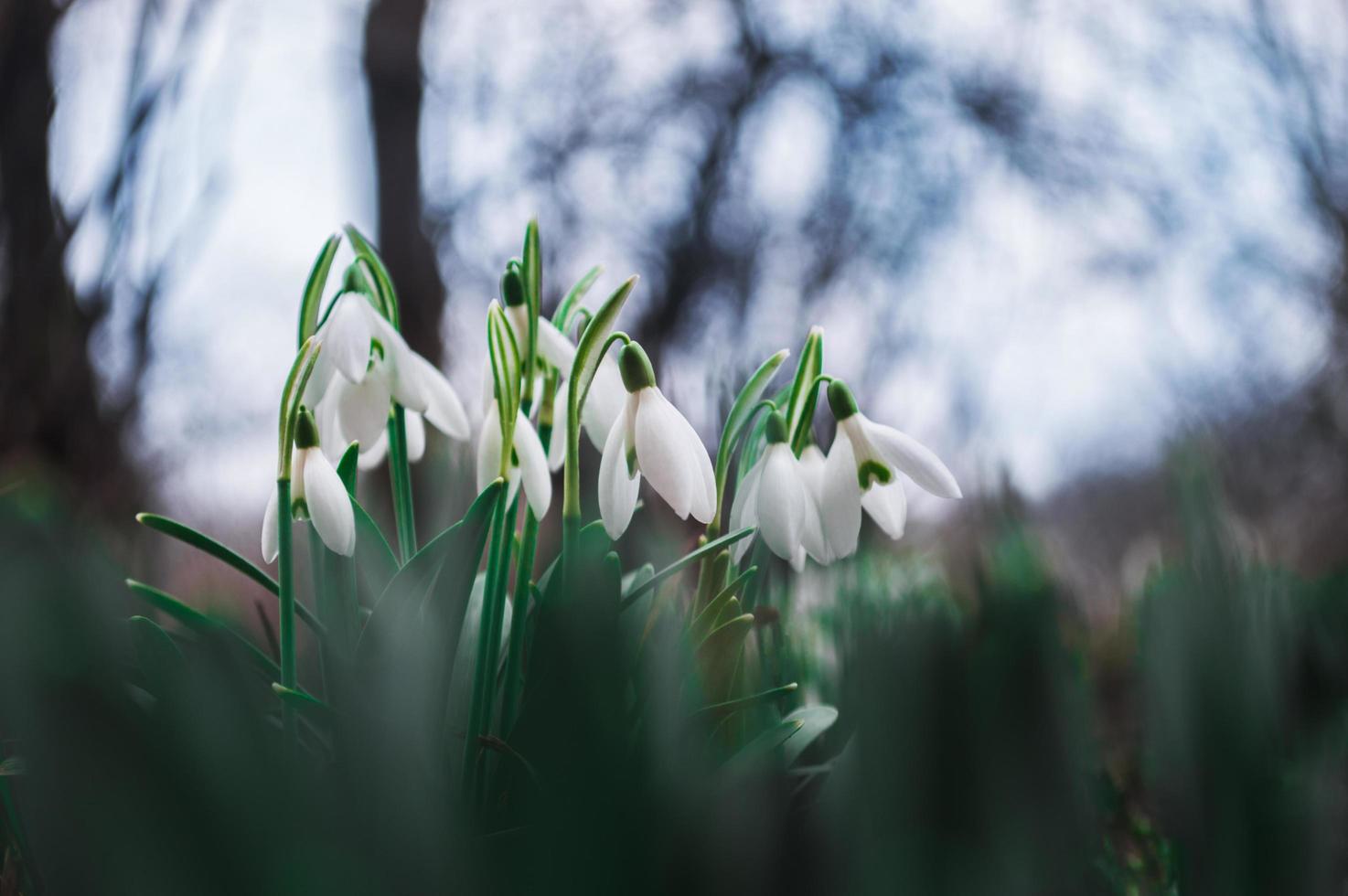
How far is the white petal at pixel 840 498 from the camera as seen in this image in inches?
29.4

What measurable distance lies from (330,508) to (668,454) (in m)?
0.23

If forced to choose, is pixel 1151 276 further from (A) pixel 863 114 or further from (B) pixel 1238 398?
(A) pixel 863 114

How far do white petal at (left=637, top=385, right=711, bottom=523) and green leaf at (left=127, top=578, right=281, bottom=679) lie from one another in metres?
0.28

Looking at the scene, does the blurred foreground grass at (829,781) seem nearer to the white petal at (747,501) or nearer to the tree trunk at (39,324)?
the white petal at (747,501)

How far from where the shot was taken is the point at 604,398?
88 cm

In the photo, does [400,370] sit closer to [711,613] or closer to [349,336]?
[349,336]

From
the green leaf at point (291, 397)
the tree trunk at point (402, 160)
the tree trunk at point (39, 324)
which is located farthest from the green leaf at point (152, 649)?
the tree trunk at point (402, 160)

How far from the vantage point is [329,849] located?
367 mm

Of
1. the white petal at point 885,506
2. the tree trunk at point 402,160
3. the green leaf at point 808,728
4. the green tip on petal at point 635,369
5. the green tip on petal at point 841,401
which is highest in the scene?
the tree trunk at point 402,160

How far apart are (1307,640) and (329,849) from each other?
471 millimetres

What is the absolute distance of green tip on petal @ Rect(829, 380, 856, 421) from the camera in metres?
0.78

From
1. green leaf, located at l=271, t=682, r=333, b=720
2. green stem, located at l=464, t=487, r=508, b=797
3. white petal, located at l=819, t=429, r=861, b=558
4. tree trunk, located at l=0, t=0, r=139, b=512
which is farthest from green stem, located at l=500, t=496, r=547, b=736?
tree trunk, located at l=0, t=0, r=139, b=512

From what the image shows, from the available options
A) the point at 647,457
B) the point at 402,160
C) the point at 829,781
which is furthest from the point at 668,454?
the point at 402,160

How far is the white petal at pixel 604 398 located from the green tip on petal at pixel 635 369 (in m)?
0.14
